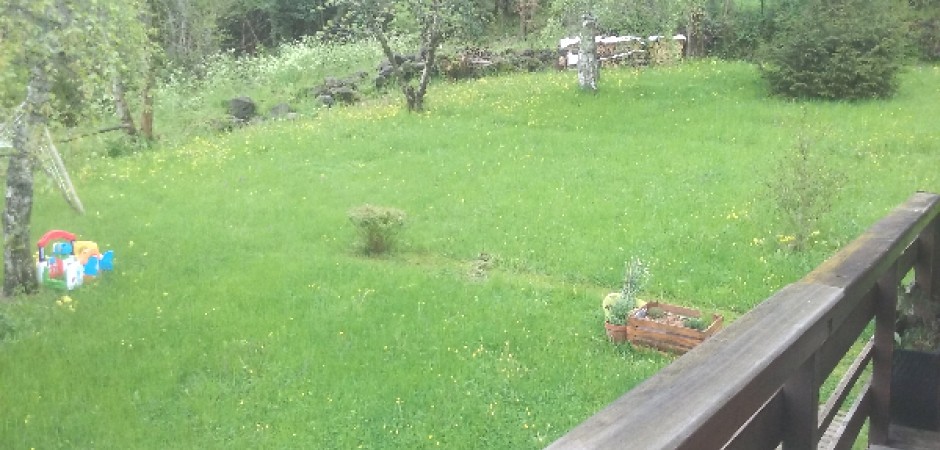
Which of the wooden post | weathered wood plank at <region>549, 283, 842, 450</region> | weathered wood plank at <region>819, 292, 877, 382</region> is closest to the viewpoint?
weathered wood plank at <region>549, 283, 842, 450</region>

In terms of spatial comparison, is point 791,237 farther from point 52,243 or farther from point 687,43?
point 687,43

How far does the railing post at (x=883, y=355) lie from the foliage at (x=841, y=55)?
15391 millimetres

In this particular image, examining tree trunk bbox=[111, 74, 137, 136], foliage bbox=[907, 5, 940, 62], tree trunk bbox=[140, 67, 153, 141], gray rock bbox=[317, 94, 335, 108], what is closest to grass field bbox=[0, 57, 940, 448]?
tree trunk bbox=[140, 67, 153, 141]

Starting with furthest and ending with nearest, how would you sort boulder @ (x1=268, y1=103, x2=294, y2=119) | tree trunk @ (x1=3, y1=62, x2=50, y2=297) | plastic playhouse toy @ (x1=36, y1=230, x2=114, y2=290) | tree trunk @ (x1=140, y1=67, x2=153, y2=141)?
1. boulder @ (x1=268, y1=103, x2=294, y2=119)
2. tree trunk @ (x1=140, y1=67, x2=153, y2=141)
3. plastic playhouse toy @ (x1=36, y1=230, x2=114, y2=290)
4. tree trunk @ (x1=3, y1=62, x2=50, y2=297)

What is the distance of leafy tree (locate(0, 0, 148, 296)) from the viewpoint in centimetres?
832

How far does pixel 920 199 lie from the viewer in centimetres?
337

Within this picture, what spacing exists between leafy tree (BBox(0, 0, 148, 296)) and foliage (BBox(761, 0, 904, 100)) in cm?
1316

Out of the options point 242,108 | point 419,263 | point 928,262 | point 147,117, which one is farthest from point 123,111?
point 928,262

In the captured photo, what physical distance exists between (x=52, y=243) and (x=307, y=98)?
13999 millimetres

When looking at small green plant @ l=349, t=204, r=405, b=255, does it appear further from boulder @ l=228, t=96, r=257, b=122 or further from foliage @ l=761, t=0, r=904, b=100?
boulder @ l=228, t=96, r=257, b=122

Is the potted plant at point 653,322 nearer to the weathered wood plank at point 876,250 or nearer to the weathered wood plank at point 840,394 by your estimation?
the weathered wood plank at point 840,394

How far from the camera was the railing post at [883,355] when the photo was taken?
293 cm

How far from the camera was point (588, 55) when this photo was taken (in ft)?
62.7

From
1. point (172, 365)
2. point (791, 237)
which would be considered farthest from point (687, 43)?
point (172, 365)
